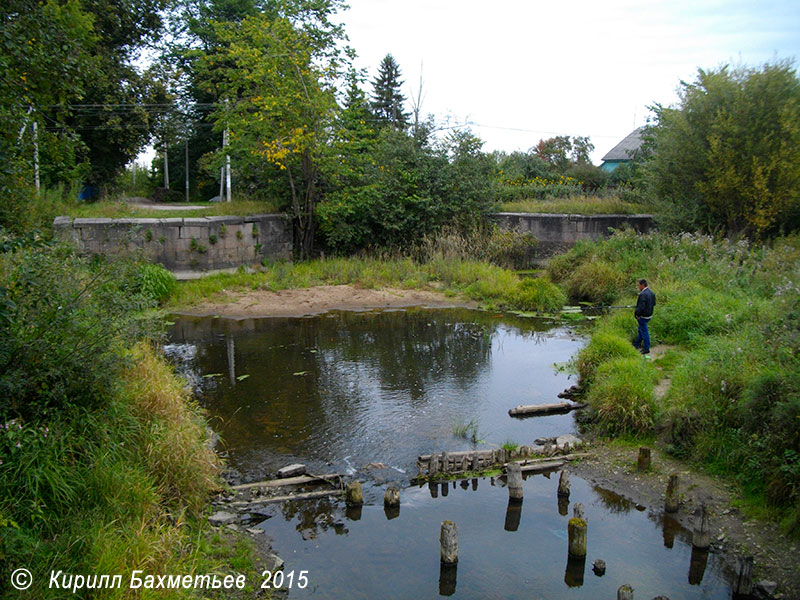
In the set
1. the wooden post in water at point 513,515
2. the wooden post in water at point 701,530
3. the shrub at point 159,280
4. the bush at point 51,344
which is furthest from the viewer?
the shrub at point 159,280

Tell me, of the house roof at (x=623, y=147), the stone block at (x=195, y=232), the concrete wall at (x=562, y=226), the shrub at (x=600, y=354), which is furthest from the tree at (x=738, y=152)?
the house roof at (x=623, y=147)

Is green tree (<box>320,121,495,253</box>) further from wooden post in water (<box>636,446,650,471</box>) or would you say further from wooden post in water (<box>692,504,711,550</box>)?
wooden post in water (<box>692,504,711,550</box>)

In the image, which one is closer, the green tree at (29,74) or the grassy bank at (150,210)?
the green tree at (29,74)

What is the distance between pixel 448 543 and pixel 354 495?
145 centimetres

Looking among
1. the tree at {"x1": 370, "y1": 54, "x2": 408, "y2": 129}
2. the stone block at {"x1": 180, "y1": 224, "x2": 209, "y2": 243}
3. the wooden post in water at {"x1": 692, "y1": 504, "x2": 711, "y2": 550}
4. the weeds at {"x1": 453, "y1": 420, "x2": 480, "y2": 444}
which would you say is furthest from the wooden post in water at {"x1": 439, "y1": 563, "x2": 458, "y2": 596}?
the tree at {"x1": 370, "y1": 54, "x2": 408, "y2": 129}

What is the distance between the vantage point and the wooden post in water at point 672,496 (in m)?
6.68

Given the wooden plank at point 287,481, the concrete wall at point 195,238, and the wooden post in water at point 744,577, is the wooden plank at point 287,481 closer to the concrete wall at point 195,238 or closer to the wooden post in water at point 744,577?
the wooden post in water at point 744,577

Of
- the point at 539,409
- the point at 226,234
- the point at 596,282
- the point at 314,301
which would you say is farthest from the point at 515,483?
the point at 226,234

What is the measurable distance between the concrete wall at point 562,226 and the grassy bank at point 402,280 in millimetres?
2933

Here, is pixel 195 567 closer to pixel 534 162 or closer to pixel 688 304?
pixel 688 304

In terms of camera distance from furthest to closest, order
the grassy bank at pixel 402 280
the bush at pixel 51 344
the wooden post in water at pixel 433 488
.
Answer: the grassy bank at pixel 402 280 < the wooden post in water at pixel 433 488 < the bush at pixel 51 344

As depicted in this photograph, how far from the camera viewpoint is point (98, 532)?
4809 millimetres

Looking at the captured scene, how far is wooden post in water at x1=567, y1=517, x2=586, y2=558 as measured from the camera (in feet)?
18.9

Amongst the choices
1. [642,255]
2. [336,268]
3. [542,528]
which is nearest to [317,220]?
[336,268]
